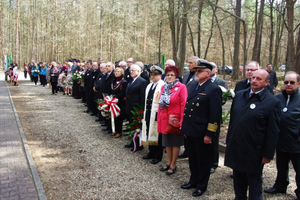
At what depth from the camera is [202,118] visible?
165 inches

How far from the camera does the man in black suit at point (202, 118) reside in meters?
4.10

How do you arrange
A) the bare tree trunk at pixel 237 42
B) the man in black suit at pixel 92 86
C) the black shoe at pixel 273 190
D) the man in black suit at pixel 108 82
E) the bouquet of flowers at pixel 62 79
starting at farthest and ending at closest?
the bare tree trunk at pixel 237 42 → the bouquet of flowers at pixel 62 79 → the man in black suit at pixel 92 86 → the man in black suit at pixel 108 82 → the black shoe at pixel 273 190

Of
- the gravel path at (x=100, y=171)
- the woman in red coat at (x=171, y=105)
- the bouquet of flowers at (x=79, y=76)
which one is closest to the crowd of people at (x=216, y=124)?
the woman in red coat at (x=171, y=105)

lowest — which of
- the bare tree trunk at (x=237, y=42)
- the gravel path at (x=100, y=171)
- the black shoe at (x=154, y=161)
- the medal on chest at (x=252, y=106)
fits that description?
the gravel path at (x=100, y=171)

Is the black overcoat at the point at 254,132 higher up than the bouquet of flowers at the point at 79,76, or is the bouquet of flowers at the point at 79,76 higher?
the bouquet of flowers at the point at 79,76

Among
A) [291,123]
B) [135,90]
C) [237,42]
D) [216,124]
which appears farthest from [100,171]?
[237,42]

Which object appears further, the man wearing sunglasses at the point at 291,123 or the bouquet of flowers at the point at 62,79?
the bouquet of flowers at the point at 62,79

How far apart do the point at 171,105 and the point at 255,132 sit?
6.29ft

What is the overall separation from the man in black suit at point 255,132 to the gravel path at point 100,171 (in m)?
1.10

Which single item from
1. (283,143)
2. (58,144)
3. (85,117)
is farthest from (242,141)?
(85,117)

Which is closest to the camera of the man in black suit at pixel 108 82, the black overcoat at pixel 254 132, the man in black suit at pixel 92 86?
the black overcoat at pixel 254 132

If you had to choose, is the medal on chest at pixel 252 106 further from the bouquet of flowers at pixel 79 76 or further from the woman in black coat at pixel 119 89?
the bouquet of flowers at pixel 79 76

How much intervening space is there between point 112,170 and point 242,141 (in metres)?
2.98

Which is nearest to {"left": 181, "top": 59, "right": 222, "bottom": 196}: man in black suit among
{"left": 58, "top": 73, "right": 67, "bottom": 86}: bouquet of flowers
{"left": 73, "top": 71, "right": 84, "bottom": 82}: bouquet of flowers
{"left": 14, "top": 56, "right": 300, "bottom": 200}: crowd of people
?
{"left": 14, "top": 56, "right": 300, "bottom": 200}: crowd of people
